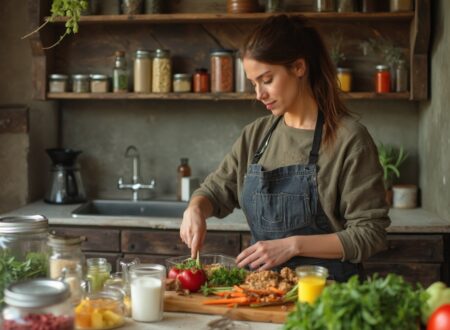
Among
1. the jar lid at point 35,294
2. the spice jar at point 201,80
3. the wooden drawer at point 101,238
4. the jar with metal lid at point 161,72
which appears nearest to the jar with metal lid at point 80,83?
the jar with metal lid at point 161,72

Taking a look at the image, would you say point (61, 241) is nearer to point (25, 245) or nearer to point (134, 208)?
point (25, 245)

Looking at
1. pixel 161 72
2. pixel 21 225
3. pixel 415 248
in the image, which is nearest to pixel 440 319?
pixel 21 225

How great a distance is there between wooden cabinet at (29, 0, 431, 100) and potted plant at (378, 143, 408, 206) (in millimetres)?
383

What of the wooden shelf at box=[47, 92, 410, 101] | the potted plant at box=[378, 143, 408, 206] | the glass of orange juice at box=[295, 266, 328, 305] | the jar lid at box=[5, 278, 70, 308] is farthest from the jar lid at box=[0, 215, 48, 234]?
the potted plant at box=[378, 143, 408, 206]

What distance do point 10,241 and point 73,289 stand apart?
25cm

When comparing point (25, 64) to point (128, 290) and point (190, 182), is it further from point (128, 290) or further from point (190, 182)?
point (128, 290)

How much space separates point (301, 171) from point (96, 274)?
0.85 meters

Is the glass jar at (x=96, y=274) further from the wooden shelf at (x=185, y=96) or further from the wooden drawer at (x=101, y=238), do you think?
the wooden shelf at (x=185, y=96)

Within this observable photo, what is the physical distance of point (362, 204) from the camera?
2.61 m

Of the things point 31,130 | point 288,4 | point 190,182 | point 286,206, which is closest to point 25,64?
point 31,130

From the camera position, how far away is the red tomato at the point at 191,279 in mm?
2396

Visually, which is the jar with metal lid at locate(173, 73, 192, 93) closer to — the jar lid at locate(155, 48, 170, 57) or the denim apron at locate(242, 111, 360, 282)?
the jar lid at locate(155, 48, 170, 57)

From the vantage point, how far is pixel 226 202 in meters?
3.02

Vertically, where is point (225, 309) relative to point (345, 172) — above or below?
below
